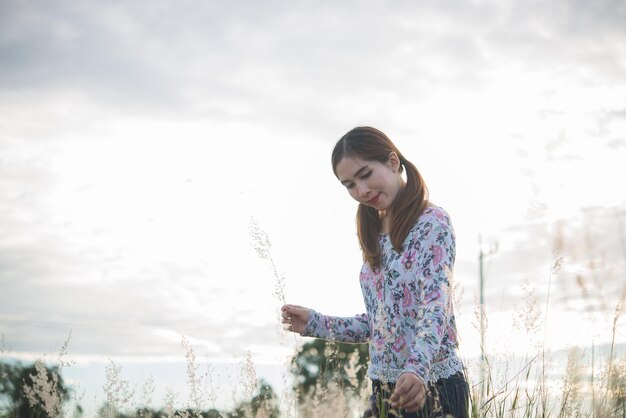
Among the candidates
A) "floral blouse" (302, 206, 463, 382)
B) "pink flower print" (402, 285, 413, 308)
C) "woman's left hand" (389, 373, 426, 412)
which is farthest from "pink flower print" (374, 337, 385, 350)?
"woman's left hand" (389, 373, 426, 412)

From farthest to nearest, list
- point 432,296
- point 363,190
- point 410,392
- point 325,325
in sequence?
point 325,325 → point 363,190 → point 432,296 → point 410,392

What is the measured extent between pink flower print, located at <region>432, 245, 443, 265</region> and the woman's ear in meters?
0.55

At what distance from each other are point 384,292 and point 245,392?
101cm

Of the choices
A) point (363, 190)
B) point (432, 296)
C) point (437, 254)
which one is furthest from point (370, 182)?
point (432, 296)

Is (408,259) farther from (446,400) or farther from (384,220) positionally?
(446,400)

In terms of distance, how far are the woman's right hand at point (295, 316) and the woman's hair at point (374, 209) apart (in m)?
0.41

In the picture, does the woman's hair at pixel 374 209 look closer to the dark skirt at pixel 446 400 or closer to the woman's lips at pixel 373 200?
the woman's lips at pixel 373 200

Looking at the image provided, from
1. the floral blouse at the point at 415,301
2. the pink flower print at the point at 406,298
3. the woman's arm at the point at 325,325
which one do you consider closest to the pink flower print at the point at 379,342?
the floral blouse at the point at 415,301

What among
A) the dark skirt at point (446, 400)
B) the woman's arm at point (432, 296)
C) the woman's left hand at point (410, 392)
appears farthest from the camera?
the dark skirt at point (446, 400)

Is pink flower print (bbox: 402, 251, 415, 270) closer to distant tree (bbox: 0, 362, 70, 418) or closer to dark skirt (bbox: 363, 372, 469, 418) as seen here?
dark skirt (bbox: 363, 372, 469, 418)

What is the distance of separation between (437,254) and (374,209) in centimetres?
64

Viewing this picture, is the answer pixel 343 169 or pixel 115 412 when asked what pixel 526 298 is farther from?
pixel 115 412

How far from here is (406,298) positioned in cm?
292

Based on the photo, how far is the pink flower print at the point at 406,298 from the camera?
114 inches
